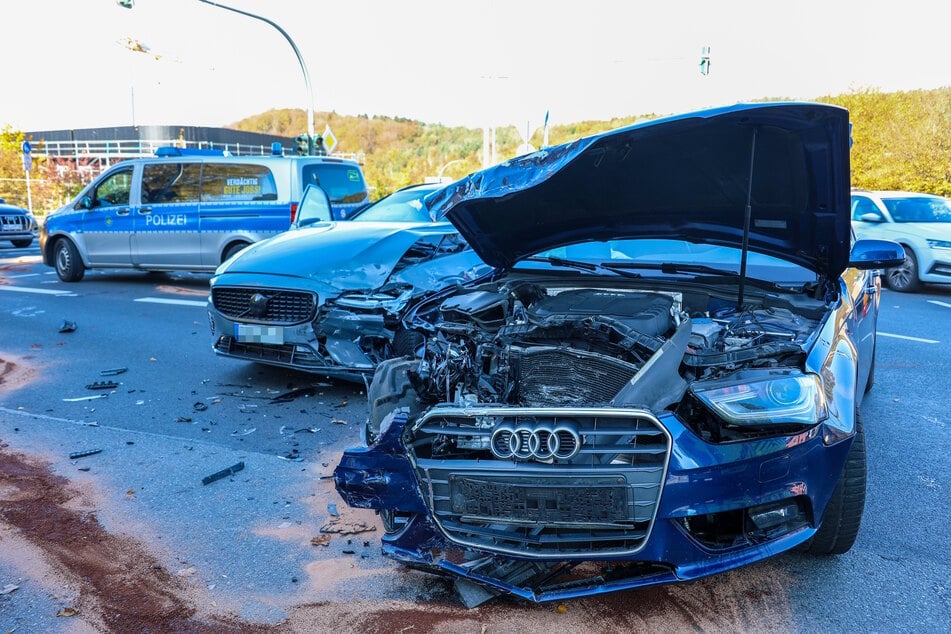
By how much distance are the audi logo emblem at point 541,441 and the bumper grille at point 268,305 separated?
10.3ft

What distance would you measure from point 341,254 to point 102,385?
224 centimetres

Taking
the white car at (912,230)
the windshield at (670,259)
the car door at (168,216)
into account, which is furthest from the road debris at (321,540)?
the white car at (912,230)

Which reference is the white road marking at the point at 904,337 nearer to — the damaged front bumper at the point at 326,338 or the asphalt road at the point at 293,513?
the asphalt road at the point at 293,513

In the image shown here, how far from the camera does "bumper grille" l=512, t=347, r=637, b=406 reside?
295 centimetres

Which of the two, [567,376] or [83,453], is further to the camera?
[83,453]

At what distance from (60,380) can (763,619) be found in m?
5.71

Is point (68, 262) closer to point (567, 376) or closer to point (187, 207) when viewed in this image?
point (187, 207)

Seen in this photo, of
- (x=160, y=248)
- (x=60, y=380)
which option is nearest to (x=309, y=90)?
(x=160, y=248)

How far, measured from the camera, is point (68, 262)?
1235 cm

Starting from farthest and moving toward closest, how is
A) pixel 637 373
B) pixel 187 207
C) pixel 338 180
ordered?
pixel 187 207, pixel 338 180, pixel 637 373

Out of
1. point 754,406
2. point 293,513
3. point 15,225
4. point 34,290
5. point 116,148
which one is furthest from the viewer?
point 116,148

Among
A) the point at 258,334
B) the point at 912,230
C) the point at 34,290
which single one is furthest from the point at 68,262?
A: the point at 912,230

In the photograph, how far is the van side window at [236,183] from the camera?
1070cm

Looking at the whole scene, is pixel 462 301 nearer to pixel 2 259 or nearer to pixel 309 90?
pixel 2 259
